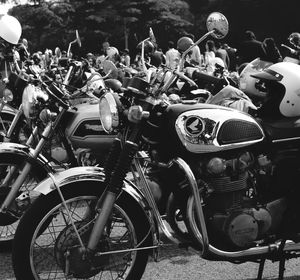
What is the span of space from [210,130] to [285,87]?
0.55 metres

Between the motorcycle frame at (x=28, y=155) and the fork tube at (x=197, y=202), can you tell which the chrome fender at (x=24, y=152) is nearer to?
the motorcycle frame at (x=28, y=155)

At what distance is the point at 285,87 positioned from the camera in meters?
2.78

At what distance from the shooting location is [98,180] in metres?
2.61

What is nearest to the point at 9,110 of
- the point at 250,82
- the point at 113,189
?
the point at 250,82

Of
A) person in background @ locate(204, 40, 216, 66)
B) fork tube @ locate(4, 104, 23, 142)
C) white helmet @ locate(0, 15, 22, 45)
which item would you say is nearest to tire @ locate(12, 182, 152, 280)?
fork tube @ locate(4, 104, 23, 142)

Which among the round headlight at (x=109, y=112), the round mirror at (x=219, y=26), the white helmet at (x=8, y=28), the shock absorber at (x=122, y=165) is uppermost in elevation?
the round mirror at (x=219, y=26)

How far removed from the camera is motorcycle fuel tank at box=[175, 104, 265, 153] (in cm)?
255

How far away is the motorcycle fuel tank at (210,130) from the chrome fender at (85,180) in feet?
→ 1.19

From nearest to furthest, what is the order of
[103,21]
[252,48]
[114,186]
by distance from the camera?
[114,186] → [252,48] → [103,21]

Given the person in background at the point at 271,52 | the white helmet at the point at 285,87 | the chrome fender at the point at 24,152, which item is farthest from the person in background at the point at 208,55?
the white helmet at the point at 285,87

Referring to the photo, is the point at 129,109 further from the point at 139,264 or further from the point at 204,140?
the point at 139,264

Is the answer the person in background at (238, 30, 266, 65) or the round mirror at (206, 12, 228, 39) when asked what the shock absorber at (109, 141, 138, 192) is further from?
the person in background at (238, 30, 266, 65)

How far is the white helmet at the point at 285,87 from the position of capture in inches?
109

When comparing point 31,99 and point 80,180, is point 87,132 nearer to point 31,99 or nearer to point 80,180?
point 31,99
